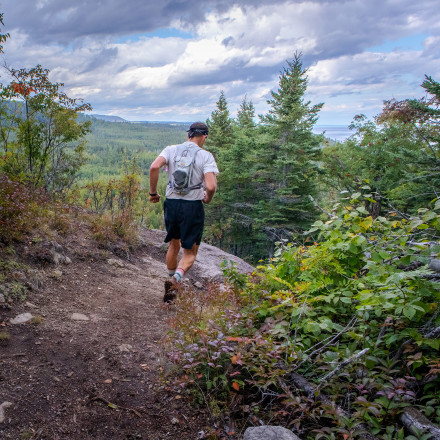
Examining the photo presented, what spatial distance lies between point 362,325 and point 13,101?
7.81 metres

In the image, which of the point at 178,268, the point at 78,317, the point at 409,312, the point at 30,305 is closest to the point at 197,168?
the point at 178,268

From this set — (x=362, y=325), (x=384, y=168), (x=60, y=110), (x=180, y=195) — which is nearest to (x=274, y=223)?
(x=384, y=168)

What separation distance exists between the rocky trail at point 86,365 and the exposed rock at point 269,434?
0.45 m

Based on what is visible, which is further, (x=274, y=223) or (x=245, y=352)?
(x=274, y=223)

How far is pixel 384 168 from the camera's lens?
21.6 meters

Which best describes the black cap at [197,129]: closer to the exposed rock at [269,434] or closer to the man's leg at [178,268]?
the man's leg at [178,268]

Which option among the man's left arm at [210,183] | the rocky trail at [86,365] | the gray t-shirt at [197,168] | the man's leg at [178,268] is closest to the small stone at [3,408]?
the rocky trail at [86,365]

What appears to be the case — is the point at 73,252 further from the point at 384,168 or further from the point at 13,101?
the point at 384,168

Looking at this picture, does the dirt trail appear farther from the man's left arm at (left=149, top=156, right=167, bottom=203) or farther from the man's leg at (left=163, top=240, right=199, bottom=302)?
the man's left arm at (left=149, top=156, right=167, bottom=203)

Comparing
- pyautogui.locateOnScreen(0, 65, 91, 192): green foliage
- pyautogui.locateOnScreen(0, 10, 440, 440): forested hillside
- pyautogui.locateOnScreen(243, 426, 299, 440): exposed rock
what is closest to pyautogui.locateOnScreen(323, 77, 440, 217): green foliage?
pyautogui.locateOnScreen(0, 10, 440, 440): forested hillside

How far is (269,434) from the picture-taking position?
1.88 meters

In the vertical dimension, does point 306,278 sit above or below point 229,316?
above

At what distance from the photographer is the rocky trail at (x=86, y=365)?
2.21 meters

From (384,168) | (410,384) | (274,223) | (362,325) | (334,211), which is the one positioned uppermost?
(384,168)
